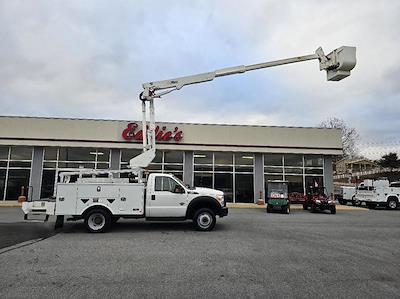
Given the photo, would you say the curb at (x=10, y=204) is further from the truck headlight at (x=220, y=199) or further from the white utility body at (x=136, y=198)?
the truck headlight at (x=220, y=199)

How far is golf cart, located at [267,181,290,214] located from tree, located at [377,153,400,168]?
188 ft

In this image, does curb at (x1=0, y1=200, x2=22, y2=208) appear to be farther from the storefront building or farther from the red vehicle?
the red vehicle

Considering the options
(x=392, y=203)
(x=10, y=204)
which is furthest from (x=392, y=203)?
(x=10, y=204)

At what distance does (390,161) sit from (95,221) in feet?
229

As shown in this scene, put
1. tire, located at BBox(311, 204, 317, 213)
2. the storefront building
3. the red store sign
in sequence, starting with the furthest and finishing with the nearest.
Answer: the red store sign < the storefront building < tire, located at BBox(311, 204, 317, 213)

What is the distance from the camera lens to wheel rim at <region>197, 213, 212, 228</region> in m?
11.8

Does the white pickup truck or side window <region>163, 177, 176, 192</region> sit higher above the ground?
side window <region>163, 177, 176, 192</region>

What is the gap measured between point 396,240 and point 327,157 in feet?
55.6

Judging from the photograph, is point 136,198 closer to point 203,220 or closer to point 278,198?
point 203,220

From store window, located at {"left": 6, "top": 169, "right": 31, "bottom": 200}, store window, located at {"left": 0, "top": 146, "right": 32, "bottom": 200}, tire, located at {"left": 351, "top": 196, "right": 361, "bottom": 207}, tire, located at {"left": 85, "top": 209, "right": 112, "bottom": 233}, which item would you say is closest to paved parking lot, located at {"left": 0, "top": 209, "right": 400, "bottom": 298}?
tire, located at {"left": 85, "top": 209, "right": 112, "bottom": 233}

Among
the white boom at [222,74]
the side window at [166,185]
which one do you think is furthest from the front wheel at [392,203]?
the side window at [166,185]

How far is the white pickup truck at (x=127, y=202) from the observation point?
448 inches

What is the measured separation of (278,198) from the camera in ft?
64.6

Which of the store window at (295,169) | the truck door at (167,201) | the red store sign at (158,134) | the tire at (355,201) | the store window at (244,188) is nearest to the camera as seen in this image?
the truck door at (167,201)
